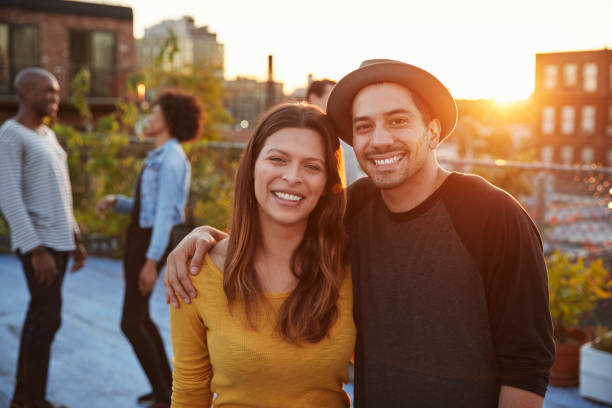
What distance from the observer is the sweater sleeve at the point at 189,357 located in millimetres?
2086

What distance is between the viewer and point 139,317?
12.6ft

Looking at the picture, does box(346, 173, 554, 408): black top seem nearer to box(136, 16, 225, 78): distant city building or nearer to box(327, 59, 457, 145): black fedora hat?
box(327, 59, 457, 145): black fedora hat

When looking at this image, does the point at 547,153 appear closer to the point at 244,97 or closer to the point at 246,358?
the point at 244,97

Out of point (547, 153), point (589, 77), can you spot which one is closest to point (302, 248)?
point (589, 77)

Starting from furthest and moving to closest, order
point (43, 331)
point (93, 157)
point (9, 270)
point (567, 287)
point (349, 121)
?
point (93, 157)
point (9, 270)
point (567, 287)
point (43, 331)
point (349, 121)

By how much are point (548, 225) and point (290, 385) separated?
6.43m

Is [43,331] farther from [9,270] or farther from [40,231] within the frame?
[9,270]

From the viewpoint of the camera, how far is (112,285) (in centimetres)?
755

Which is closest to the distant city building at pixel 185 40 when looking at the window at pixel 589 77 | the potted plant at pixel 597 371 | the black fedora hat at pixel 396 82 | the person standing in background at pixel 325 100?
the window at pixel 589 77

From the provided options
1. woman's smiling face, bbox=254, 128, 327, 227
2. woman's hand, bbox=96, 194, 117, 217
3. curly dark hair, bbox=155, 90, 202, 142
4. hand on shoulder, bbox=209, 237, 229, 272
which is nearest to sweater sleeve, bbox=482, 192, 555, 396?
woman's smiling face, bbox=254, 128, 327, 227

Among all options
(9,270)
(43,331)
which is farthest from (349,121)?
(9,270)

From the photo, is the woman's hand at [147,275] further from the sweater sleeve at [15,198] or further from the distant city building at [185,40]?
the distant city building at [185,40]

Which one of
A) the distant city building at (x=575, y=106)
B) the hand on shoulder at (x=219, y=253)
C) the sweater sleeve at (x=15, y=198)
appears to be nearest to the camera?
the hand on shoulder at (x=219, y=253)

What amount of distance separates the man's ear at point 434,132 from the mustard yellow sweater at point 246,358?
0.66 meters
